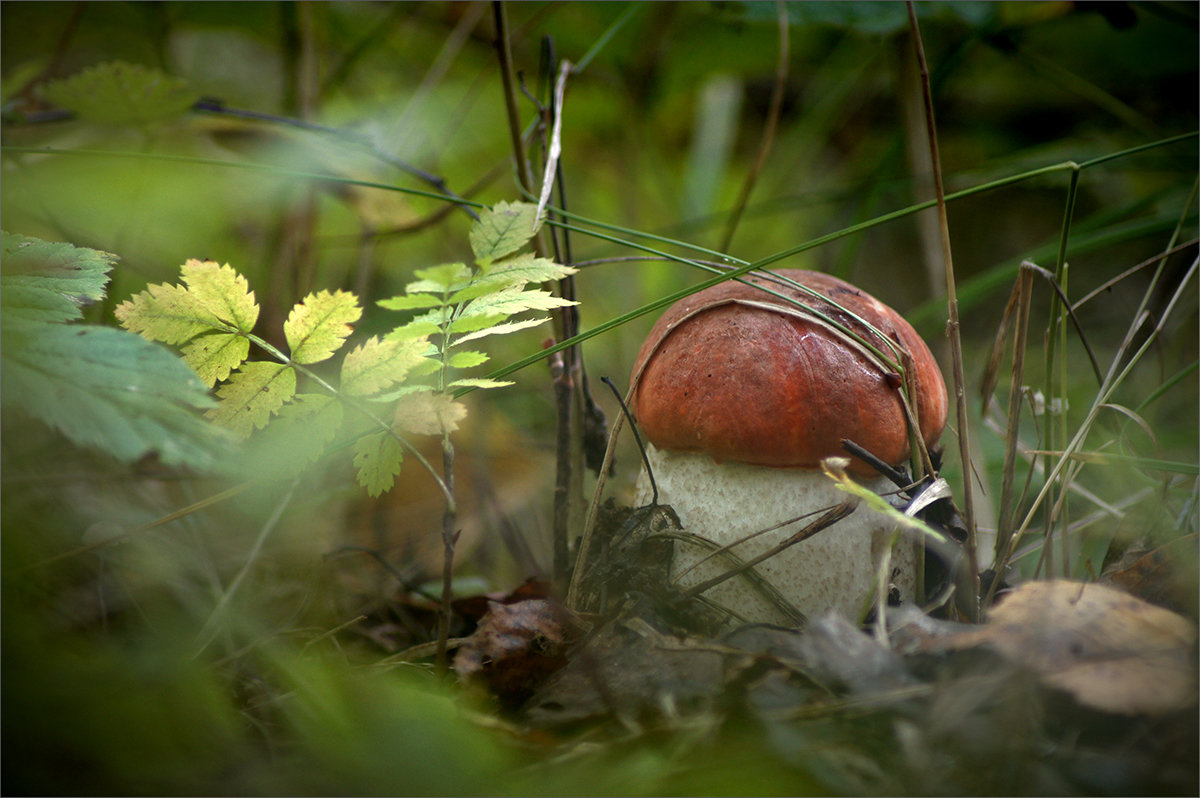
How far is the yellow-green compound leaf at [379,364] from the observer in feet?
3.49

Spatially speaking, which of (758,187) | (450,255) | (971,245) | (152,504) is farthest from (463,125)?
(971,245)

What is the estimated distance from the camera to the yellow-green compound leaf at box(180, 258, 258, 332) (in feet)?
3.59

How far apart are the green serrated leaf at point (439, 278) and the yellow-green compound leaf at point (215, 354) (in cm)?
28

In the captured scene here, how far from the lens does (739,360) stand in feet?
4.30

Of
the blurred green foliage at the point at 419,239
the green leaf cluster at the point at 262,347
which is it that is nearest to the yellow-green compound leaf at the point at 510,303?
the green leaf cluster at the point at 262,347

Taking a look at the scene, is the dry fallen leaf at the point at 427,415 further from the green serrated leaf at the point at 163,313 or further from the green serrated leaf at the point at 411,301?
the green serrated leaf at the point at 163,313

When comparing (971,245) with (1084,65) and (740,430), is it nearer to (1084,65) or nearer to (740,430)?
(1084,65)

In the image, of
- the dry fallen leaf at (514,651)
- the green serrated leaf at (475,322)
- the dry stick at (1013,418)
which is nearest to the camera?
the green serrated leaf at (475,322)

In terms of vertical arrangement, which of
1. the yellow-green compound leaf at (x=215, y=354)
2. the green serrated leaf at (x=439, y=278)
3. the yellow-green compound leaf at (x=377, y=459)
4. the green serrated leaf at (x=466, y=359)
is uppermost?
the green serrated leaf at (x=439, y=278)

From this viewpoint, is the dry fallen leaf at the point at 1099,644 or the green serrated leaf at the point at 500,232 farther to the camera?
the green serrated leaf at the point at 500,232

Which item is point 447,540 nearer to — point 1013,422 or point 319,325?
point 319,325

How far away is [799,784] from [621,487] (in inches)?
56.0

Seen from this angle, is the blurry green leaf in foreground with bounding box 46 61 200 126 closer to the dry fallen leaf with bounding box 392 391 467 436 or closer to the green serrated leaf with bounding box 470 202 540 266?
the green serrated leaf with bounding box 470 202 540 266

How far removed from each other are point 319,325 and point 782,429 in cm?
80
